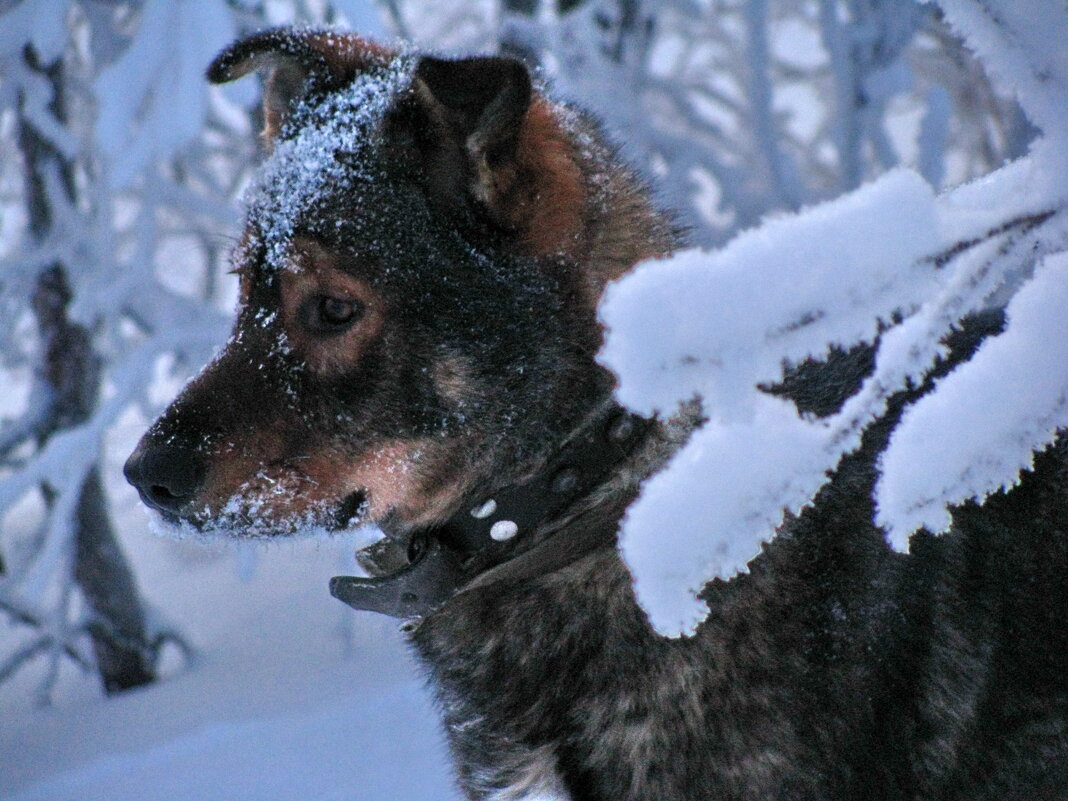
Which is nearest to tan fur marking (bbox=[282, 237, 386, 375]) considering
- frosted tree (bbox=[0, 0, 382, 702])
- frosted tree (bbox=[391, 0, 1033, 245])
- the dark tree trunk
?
frosted tree (bbox=[391, 0, 1033, 245])

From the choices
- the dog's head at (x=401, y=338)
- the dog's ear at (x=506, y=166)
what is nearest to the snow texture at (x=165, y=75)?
the dog's head at (x=401, y=338)

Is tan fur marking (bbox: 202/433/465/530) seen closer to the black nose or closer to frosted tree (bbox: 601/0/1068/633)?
the black nose

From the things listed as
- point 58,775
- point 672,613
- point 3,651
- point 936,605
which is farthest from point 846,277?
point 3,651

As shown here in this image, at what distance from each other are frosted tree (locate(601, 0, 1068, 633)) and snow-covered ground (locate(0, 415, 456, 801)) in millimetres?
1356

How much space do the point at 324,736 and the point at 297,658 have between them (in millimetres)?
1183

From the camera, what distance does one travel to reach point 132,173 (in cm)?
347

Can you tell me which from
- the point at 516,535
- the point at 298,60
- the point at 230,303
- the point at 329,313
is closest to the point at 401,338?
the point at 329,313

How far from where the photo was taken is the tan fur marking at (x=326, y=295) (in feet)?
5.91

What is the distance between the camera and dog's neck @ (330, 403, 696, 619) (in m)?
1.74

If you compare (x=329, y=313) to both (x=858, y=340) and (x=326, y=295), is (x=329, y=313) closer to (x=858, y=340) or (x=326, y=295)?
(x=326, y=295)

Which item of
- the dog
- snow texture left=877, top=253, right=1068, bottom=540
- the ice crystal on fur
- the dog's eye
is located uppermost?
the ice crystal on fur

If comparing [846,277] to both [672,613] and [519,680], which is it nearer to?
[672,613]

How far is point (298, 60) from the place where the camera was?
208 centimetres

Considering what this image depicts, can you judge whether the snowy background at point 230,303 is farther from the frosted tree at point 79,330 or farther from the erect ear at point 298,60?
the erect ear at point 298,60
